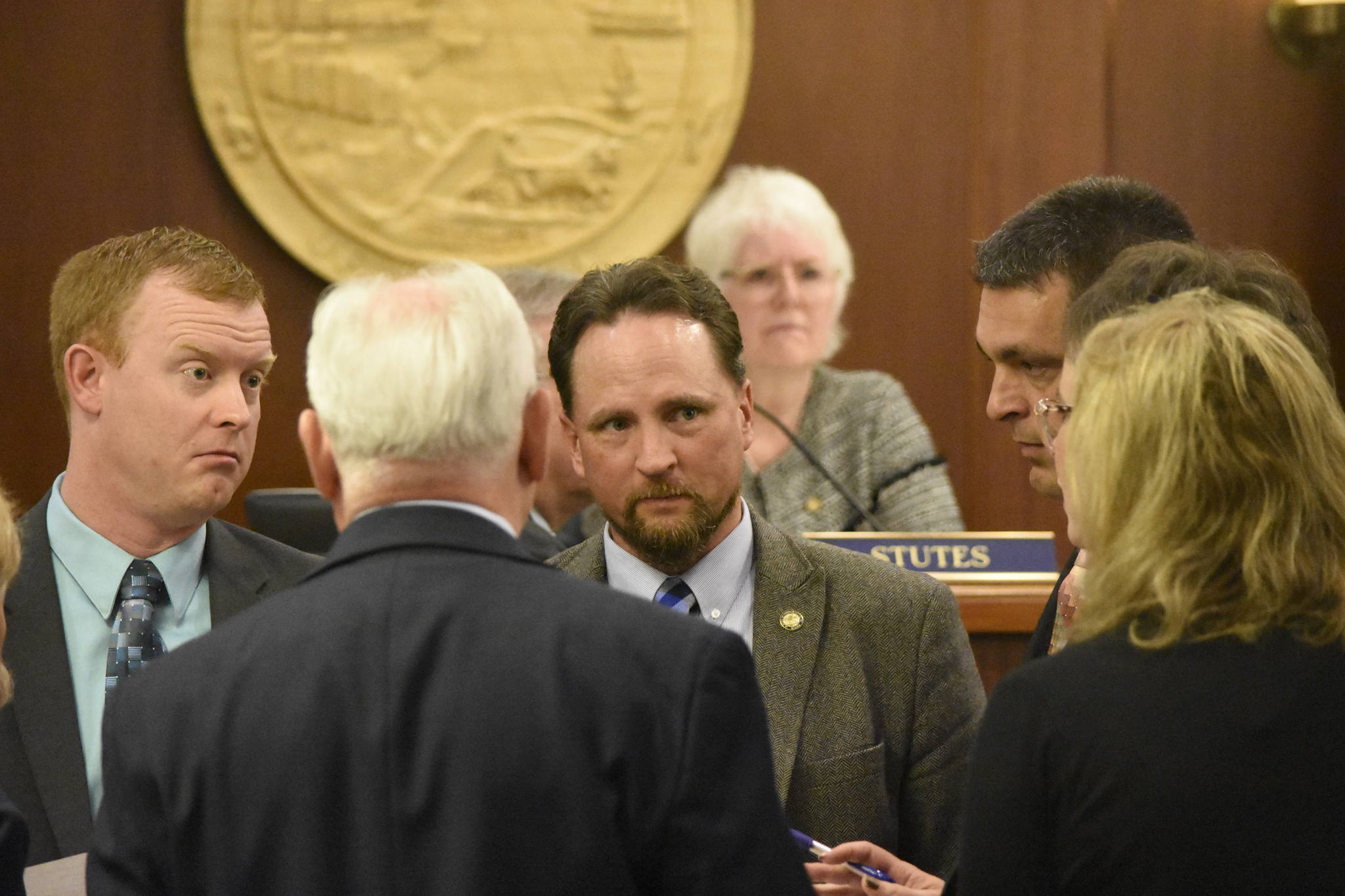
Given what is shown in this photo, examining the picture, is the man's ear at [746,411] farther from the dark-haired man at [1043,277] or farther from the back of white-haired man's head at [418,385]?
the back of white-haired man's head at [418,385]

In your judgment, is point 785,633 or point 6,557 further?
point 785,633

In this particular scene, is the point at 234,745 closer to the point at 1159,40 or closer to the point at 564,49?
the point at 564,49

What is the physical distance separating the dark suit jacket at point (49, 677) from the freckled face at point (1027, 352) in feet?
4.10

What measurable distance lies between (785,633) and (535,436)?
2.98 ft

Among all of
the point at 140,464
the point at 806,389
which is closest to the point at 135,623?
the point at 140,464

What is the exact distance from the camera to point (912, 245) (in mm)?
5352

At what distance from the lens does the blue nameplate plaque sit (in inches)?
122

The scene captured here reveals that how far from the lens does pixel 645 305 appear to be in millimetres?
2555

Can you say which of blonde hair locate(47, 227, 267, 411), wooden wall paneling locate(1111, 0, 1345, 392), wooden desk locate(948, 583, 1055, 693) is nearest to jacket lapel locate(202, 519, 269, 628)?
blonde hair locate(47, 227, 267, 411)

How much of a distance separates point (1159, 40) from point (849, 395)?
222 cm

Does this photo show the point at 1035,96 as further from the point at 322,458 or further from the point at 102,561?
the point at 322,458

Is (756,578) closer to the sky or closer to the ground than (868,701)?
closer to the sky

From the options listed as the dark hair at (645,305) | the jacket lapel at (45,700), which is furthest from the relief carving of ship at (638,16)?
the jacket lapel at (45,700)

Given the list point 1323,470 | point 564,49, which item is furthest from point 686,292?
point 564,49
